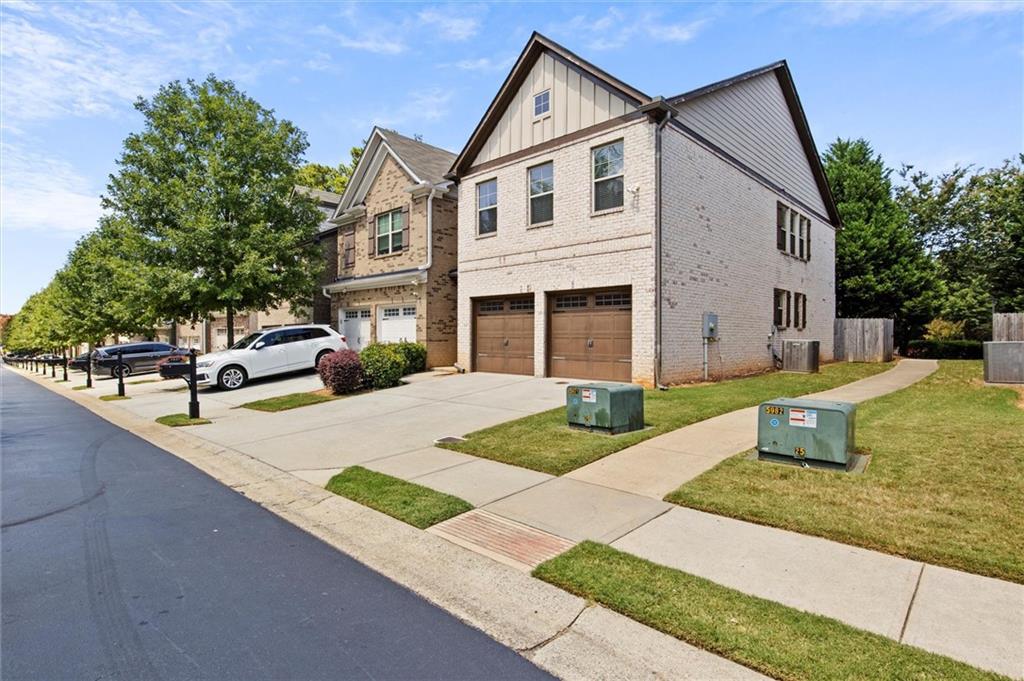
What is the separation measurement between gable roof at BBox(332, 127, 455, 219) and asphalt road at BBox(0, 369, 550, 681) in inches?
613

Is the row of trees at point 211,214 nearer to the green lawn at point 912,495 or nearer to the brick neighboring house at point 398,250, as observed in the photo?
the brick neighboring house at point 398,250

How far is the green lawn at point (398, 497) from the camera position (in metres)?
5.17

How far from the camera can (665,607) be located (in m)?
3.37

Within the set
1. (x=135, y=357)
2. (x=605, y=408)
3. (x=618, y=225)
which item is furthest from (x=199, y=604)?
(x=135, y=357)

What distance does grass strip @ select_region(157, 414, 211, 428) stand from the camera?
1091 centimetres

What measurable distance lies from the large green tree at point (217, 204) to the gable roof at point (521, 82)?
8.11 m

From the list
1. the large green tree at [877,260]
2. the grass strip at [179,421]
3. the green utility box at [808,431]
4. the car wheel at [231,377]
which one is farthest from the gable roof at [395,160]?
the large green tree at [877,260]

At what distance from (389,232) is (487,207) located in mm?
5350

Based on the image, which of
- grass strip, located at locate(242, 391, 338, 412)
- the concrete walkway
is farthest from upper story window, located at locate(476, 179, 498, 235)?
the concrete walkway

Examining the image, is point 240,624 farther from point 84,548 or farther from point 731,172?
point 731,172

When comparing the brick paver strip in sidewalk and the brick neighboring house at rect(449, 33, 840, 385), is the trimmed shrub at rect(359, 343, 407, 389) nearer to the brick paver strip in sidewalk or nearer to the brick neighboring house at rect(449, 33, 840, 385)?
the brick neighboring house at rect(449, 33, 840, 385)

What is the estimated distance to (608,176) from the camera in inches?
554

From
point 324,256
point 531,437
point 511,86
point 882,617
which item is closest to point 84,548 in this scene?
point 531,437

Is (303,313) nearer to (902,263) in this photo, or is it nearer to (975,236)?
(902,263)
